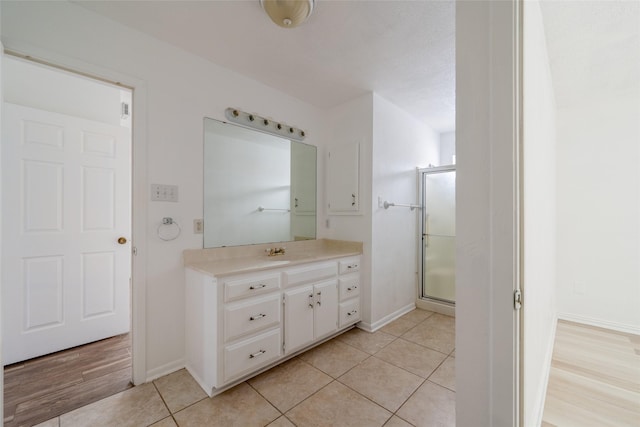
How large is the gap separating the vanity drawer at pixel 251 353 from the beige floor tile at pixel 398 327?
1.23m

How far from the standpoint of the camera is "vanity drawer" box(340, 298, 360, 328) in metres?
2.42

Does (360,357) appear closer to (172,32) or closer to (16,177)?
(172,32)

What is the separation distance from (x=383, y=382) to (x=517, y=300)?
4.47 ft

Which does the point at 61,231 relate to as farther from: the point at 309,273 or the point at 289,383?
the point at 289,383

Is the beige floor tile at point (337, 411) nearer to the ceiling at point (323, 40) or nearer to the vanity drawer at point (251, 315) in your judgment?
the vanity drawer at point (251, 315)

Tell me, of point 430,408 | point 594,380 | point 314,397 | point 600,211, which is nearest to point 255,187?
point 314,397

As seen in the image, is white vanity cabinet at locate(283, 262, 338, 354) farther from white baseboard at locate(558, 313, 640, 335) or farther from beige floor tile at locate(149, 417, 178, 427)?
white baseboard at locate(558, 313, 640, 335)

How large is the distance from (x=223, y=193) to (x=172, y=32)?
1166mm

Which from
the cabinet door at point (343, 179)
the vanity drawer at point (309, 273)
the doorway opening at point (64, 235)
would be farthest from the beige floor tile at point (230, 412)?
the cabinet door at point (343, 179)

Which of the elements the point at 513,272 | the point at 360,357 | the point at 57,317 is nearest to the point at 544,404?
the point at 360,357

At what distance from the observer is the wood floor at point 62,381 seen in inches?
58.1

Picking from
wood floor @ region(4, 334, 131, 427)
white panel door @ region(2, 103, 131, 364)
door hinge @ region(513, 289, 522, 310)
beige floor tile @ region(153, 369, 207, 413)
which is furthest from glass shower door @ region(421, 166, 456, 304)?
white panel door @ region(2, 103, 131, 364)

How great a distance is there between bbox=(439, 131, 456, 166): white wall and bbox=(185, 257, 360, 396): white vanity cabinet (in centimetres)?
274

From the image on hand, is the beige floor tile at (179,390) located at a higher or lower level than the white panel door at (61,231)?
lower
